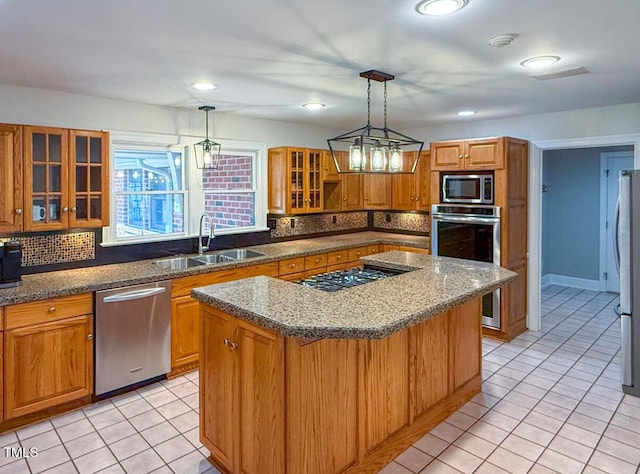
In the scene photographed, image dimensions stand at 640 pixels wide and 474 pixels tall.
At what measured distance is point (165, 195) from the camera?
14.4 feet

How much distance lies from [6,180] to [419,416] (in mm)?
3232

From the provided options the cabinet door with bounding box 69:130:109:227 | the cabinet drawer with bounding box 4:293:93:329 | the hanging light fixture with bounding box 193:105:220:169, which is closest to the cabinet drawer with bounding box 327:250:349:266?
the hanging light fixture with bounding box 193:105:220:169

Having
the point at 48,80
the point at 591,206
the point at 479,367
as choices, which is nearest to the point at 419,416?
the point at 479,367

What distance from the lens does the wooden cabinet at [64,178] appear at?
3230 mm

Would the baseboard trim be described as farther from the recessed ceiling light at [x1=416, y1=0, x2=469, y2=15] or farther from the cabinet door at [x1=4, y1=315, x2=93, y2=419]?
the cabinet door at [x1=4, y1=315, x2=93, y2=419]

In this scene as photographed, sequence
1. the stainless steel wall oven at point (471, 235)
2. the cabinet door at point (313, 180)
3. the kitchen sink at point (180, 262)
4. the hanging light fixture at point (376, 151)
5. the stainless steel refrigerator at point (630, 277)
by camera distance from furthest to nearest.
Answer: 1. the cabinet door at point (313, 180)
2. the stainless steel wall oven at point (471, 235)
3. the kitchen sink at point (180, 262)
4. the stainless steel refrigerator at point (630, 277)
5. the hanging light fixture at point (376, 151)

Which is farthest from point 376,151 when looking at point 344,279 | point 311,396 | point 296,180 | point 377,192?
point 377,192

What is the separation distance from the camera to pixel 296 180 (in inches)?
199

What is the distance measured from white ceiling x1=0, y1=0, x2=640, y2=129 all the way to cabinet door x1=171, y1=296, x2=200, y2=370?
1741 mm

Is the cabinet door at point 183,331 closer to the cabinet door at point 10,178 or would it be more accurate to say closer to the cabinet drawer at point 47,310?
the cabinet drawer at point 47,310

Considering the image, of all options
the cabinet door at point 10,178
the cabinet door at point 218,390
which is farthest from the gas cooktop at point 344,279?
the cabinet door at point 10,178

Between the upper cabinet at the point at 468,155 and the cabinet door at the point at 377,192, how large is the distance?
1.08m

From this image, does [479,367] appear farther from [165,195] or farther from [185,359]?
[165,195]

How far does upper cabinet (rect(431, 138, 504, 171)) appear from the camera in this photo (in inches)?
171
